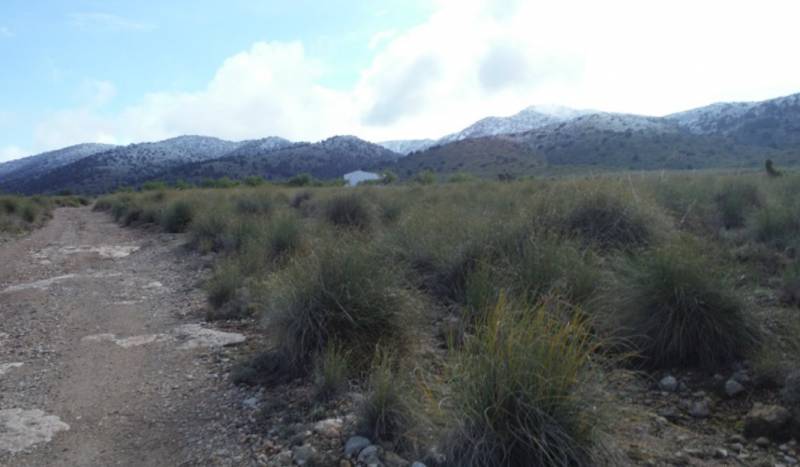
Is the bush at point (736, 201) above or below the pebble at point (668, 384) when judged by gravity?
above

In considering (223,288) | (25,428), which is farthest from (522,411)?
(223,288)

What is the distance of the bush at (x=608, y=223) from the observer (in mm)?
8961

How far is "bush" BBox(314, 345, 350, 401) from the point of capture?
15.9 feet

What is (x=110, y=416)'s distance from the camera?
16.2ft

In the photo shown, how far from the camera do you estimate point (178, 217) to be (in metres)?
21.8

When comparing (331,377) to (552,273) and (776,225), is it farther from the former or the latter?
(776,225)

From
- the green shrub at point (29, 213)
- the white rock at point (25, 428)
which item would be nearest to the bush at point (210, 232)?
the white rock at point (25, 428)

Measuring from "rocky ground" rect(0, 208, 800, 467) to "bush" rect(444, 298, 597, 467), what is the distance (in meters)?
0.26

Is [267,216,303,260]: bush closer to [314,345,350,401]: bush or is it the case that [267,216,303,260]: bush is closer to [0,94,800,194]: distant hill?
[314,345,350,401]: bush

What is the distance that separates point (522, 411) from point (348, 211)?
41.9ft

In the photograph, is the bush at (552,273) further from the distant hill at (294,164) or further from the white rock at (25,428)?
the distant hill at (294,164)

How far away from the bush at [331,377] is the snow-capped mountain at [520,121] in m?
157

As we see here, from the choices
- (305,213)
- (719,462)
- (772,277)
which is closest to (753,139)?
(305,213)

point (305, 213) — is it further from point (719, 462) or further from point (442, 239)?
point (719, 462)
